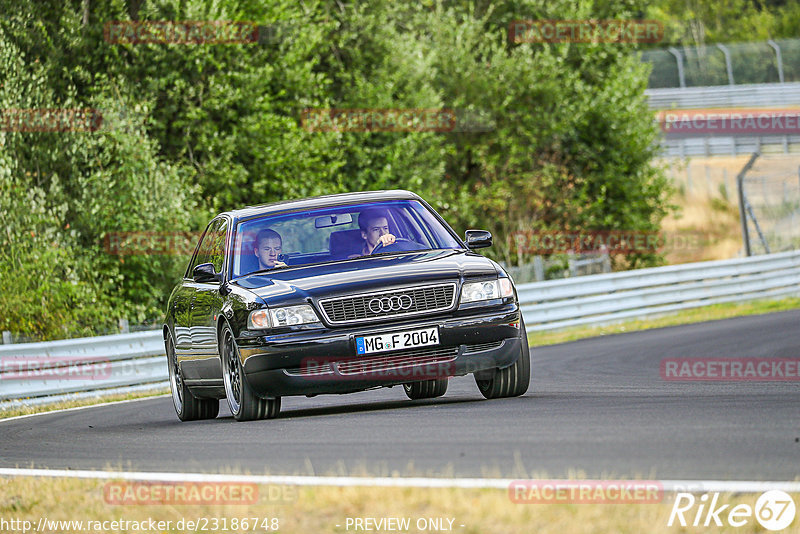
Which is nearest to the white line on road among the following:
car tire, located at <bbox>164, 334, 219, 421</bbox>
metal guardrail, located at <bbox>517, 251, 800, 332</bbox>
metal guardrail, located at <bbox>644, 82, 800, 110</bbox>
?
car tire, located at <bbox>164, 334, 219, 421</bbox>

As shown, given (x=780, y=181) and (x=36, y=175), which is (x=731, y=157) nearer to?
(x=780, y=181)

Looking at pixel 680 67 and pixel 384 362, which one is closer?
pixel 384 362

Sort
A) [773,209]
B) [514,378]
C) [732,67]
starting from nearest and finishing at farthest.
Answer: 1. [514,378]
2. [773,209]
3. [732,67]

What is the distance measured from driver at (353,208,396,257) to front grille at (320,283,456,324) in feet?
3.09

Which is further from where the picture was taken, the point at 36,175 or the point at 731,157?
the point at 731,157

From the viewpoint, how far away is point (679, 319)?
21.9m

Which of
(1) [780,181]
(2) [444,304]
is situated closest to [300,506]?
(2) [444,304]

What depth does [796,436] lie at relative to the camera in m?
6.31

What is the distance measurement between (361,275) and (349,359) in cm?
60

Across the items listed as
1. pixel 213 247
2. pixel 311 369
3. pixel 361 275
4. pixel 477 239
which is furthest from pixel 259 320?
pixel 213 247

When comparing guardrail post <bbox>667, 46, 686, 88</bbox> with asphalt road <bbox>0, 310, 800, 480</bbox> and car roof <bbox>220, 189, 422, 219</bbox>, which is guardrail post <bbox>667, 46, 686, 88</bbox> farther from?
car roof <bbox>220, 189, 422, 219</bbox>

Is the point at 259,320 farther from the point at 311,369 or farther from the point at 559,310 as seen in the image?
the point at 559,310

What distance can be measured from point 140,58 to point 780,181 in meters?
27.1

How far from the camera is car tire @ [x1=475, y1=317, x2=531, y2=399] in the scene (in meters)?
9.20
